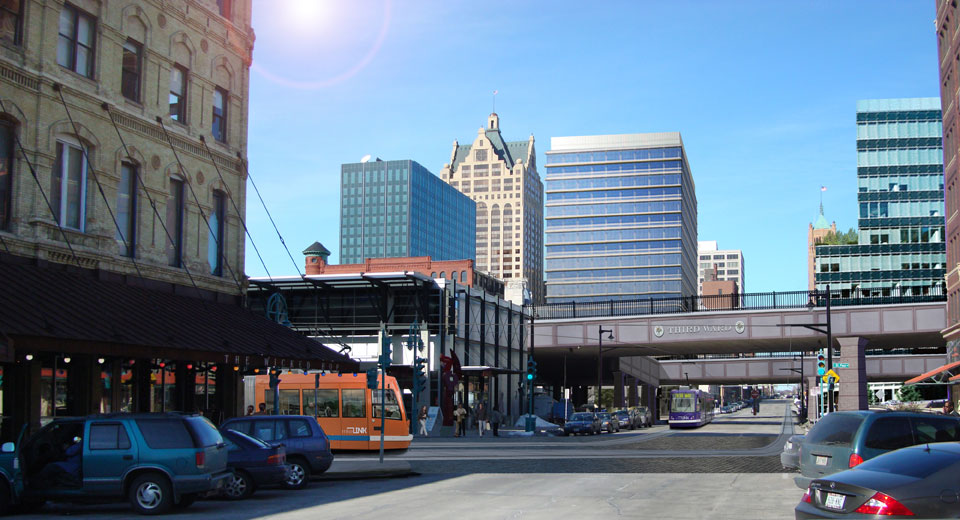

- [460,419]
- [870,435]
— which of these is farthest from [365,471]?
[460,419]

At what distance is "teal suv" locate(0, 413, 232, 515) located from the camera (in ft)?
49.8

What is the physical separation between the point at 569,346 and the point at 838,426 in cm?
5128

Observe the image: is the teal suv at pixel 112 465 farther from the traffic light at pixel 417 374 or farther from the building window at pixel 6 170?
the traffic light at pixel 417 374

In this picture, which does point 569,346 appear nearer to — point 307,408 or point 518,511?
point 307,408

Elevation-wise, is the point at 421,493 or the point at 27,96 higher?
the point at 27,96

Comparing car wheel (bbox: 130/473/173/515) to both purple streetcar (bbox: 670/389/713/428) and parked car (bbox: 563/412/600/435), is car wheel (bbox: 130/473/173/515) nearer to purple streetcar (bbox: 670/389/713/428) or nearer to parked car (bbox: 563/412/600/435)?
parked car (bbox: 563/412/600/435)

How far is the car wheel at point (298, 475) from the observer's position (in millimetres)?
19938

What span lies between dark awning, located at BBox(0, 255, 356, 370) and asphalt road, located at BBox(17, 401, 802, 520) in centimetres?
336

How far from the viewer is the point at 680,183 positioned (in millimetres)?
159875

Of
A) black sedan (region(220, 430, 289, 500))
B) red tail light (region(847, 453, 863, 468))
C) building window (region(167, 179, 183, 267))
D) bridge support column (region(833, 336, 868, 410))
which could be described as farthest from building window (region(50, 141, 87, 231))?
bridge support column (region(833, 336, 868, 410))

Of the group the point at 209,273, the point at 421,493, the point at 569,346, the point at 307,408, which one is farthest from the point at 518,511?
the point at 569,346

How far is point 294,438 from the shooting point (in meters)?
20.2

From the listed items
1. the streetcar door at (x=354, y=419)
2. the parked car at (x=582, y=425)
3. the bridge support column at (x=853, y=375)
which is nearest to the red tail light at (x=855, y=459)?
the streetcar door at (x=354, y=419)

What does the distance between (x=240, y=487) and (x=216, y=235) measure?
1308cm
